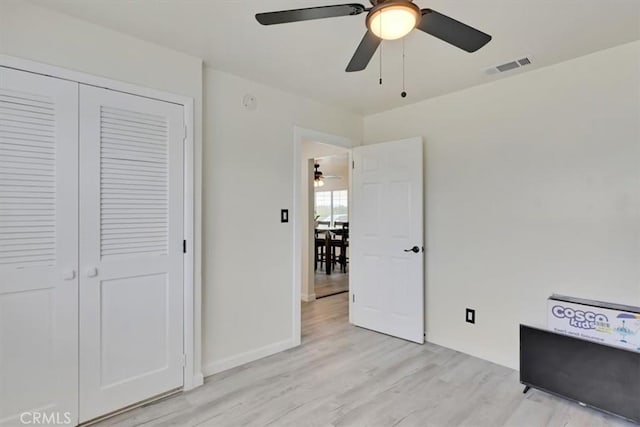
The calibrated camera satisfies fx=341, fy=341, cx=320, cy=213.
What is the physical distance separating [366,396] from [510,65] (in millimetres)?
2642

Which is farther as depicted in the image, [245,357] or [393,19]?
[245,357]

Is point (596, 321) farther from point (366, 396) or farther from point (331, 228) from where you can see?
point (331, 228)

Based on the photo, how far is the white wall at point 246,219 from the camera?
2.69m

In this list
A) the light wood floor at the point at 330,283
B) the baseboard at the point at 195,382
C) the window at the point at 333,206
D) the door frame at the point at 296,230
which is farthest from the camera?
the window at the point at 333,206

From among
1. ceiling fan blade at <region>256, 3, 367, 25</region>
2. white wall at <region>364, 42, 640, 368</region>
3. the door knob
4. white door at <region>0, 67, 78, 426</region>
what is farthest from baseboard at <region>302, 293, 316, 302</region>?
ceiling fan blade at <region>256, 3, 367, 25</region>

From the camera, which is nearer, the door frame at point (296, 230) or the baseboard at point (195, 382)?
the baseboard at point (195, 382)

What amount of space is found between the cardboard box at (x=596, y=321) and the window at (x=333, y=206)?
747 centimetres

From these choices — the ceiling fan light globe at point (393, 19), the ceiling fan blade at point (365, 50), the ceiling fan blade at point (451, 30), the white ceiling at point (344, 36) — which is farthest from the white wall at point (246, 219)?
the ceiling fan blade at point (451, 30)

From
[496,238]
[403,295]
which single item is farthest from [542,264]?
[403,295]

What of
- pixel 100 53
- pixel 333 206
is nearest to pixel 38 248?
pixel 100 53

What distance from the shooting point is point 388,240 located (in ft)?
11.5

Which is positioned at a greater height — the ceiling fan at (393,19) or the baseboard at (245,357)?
the ceiling fan at (393,19)

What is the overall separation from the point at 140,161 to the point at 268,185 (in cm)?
108

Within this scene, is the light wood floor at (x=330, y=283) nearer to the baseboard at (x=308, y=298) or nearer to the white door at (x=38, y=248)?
the baseboard at (x=308, y=298)
